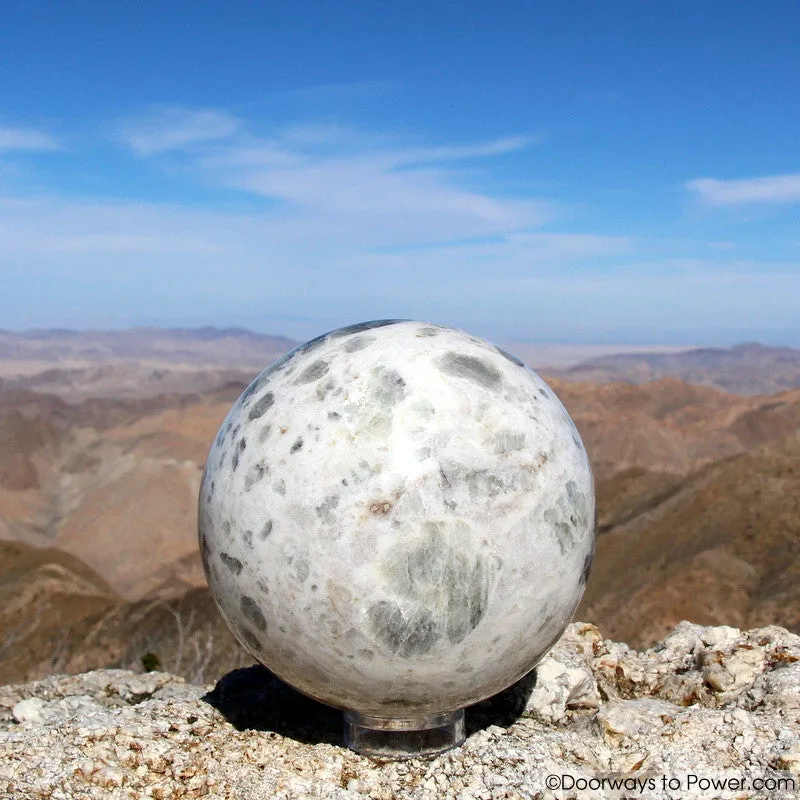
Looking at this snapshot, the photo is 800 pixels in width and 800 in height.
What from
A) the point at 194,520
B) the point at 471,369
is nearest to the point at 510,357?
the point at 471,369

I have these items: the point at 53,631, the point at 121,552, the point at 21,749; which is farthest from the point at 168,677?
the point at 121,552

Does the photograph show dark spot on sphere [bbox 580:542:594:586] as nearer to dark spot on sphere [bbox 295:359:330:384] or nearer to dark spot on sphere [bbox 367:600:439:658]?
dark spot on sphere [bbox 367:600:439:658]

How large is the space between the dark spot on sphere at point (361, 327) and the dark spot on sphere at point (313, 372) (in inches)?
12.7

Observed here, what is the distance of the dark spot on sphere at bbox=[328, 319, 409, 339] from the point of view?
5129 millimetres

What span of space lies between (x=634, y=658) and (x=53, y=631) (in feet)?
50.8

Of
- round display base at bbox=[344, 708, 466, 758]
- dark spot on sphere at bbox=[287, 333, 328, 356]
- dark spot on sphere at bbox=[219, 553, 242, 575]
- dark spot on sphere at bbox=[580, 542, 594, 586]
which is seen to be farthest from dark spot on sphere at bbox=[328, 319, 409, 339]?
round display base at bbox=[344, 708, 466, 758]

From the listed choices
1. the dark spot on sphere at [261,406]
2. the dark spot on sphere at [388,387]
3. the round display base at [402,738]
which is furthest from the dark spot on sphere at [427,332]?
the round display base at [402,738]

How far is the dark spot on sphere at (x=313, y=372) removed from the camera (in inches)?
187

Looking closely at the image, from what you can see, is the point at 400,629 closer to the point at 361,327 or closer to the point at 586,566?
the point at 586,566

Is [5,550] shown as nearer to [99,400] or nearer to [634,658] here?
[634,658]

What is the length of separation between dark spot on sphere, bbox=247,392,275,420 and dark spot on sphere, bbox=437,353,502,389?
3.01ft

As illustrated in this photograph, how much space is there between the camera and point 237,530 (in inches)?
182

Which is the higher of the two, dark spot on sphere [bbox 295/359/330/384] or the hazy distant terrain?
dark spot on sphere [bbox 295/359/330/384]

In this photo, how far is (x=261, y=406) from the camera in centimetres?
481
